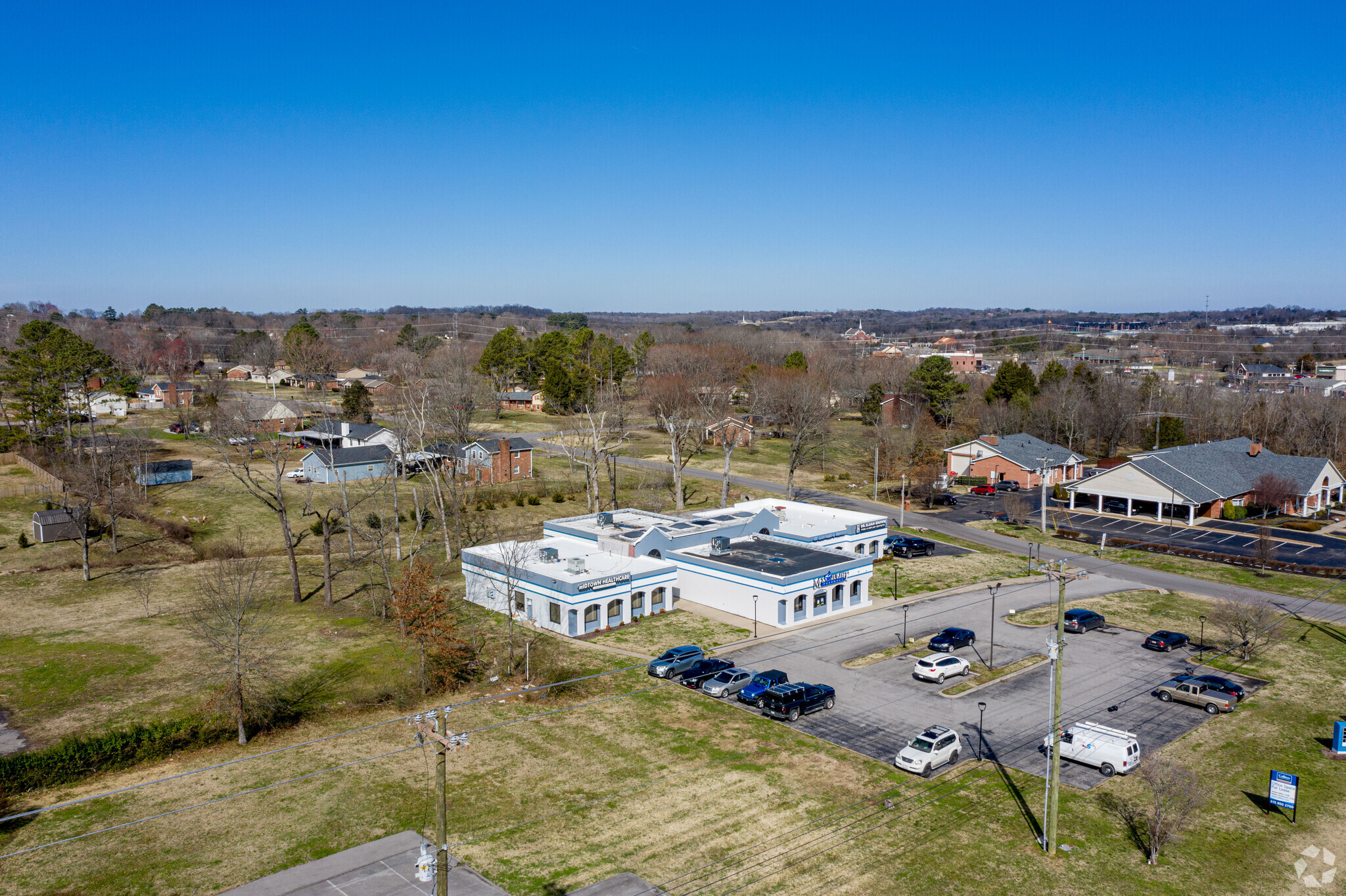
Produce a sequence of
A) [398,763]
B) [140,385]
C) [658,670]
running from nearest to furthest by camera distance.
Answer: [398,763]
[658,670]
[140,385]

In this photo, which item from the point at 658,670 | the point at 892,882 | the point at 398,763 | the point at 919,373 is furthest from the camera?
the point at 919,373

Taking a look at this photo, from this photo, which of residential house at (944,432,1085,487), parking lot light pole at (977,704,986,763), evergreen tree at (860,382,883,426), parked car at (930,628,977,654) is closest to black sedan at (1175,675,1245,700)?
parked car at (930,628,977,654)

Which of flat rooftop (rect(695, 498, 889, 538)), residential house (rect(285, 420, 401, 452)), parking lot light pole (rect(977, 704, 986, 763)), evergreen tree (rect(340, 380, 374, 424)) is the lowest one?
parking lot light pole (rect(977, 704, 986, 763))

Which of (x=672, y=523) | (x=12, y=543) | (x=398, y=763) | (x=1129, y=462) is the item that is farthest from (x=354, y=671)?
(x=1129, y=462)

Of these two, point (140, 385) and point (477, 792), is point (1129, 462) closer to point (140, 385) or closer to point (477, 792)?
point (477, 792)

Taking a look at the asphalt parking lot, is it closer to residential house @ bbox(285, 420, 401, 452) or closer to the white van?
the white van

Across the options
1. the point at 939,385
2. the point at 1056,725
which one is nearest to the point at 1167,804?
the point at 1056,725

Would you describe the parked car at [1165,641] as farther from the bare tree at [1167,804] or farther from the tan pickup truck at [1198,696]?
the bare tree at [1167,804]
